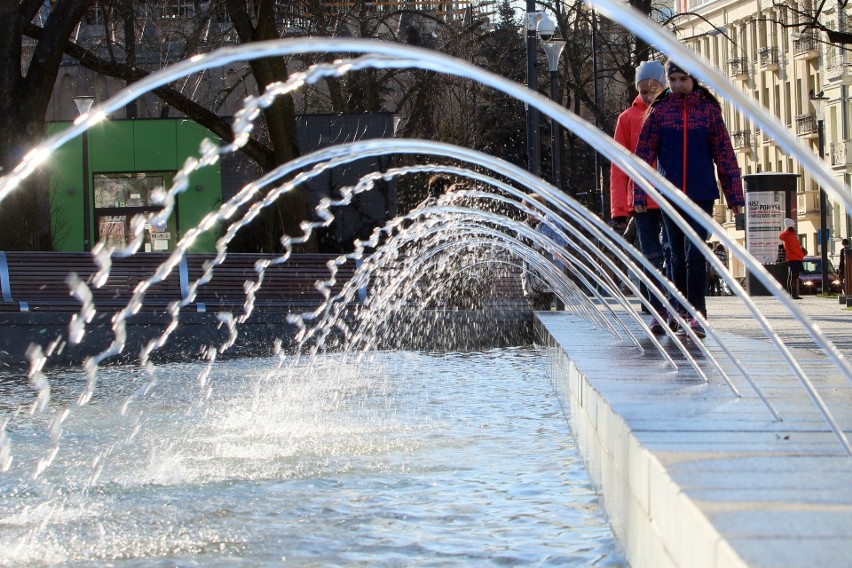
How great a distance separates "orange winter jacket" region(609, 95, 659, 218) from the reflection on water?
131 cm

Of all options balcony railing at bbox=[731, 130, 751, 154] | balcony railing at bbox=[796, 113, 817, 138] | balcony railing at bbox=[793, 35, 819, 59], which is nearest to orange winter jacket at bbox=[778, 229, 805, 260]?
balcony railing at bbox=[796, 113, 817, 138]

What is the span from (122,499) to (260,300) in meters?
9.48

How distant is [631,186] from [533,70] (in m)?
11.9

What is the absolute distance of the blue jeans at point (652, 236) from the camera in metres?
8.55

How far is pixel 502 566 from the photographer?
153 inches

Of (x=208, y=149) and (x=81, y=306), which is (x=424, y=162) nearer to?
(x=81, y=306)

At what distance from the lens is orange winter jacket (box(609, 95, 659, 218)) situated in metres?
9.07

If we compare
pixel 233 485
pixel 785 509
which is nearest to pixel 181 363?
pixel 233 485

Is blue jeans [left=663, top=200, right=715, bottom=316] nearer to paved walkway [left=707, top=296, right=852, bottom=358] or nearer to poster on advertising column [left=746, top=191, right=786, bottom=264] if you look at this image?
paved walkway [left=707, top=296, right=852, bottom=358]

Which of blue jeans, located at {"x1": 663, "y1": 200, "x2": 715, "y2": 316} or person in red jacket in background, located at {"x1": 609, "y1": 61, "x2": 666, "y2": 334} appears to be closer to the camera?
blue jeans, located at {"x1": 663, "y1": 200, "x2": 715, "y2": 316}

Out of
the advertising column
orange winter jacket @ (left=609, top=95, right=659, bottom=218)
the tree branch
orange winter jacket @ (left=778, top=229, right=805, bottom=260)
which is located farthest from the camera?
orange winter jacket @ (left=778, top=229, right=805, bottom=260)

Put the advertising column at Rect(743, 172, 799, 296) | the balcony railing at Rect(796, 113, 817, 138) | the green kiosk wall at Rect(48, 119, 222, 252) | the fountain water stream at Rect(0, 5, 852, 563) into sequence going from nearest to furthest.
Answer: the fountain water stream at Rect(0, 5, 852, 563), the advertising column at Rect(743, 172, 799, 296), the green kiosk wall at Rect(48, 119, 222, 252), the balcony railing at Rect(796, 113, 817, 138)

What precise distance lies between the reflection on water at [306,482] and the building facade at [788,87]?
4814 centimetres

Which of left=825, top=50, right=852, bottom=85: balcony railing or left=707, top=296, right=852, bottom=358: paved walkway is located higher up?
left=825, top=50, right=852, bottom=85: balcony railing
